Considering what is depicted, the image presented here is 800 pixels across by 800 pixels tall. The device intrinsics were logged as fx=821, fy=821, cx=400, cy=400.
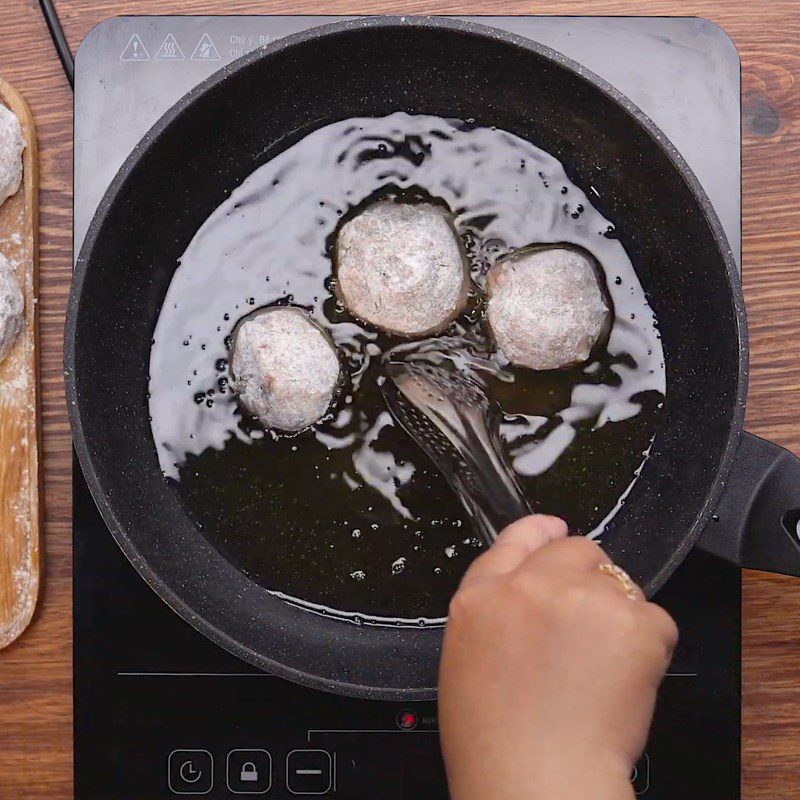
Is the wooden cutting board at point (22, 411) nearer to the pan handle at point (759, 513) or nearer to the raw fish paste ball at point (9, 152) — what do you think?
the raw fish paste ball at point (9, 152)

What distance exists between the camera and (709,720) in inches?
28.7

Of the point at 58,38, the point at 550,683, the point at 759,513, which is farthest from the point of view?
the point at 58,38

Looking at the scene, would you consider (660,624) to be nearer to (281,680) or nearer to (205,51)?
(281,680)

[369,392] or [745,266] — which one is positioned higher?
[745,266]

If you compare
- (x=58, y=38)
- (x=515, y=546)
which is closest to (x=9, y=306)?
(x=58, y=38)

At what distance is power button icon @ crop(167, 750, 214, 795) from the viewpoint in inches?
28.7

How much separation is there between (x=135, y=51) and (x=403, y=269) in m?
0.30

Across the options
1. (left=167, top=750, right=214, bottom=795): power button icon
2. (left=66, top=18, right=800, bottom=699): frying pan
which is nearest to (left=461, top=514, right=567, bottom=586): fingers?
(left=66, top=18, right=800, bottom=699): frying pan

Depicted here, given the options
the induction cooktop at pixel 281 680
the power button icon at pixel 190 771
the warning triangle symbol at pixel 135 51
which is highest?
the warning triangle symbol at pixel 135 51

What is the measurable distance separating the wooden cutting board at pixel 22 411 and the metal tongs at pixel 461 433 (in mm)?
314

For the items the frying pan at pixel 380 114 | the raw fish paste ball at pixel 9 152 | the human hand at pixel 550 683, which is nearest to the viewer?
the human hand at pixel 550 683

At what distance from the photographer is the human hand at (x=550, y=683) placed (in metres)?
0.41

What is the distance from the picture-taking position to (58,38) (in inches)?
28.0

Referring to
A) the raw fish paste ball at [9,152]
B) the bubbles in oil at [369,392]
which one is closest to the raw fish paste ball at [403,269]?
the bubbles in oil at [369,392]
